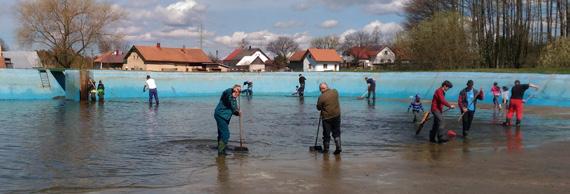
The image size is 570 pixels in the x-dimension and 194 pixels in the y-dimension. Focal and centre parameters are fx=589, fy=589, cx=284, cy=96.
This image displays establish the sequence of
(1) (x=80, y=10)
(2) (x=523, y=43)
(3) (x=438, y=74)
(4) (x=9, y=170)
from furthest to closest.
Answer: (1) (x=80, y=10) → (2) (x=523, y=43) → (3) (x=438, y=74) → (4) (x=9, y=170)

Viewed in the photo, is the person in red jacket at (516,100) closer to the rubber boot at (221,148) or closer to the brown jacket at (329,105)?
the brown jacket at (329,105)

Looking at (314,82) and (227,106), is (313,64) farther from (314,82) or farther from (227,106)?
(227,106)

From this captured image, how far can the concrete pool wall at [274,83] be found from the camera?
28.9 m

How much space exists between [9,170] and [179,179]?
298 cm

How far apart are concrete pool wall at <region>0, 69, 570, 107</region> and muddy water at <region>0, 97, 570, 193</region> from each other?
36.2 ft

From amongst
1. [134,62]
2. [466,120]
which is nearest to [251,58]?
[134,62]

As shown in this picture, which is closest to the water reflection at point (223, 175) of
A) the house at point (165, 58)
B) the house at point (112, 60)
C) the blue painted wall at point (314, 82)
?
the blue painted wall at point (314, 82)

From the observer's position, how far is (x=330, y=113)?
1199cm

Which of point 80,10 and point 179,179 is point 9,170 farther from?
point 80,10

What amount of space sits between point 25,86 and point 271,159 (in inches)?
1041

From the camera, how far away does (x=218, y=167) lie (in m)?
10.3

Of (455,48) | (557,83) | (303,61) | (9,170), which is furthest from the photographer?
(303,61)

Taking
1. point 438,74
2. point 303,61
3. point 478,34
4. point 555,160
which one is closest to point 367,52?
point 303,61

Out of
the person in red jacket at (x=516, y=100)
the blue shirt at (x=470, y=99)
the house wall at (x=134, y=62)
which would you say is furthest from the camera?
the house wall at (x=134, y=62)
